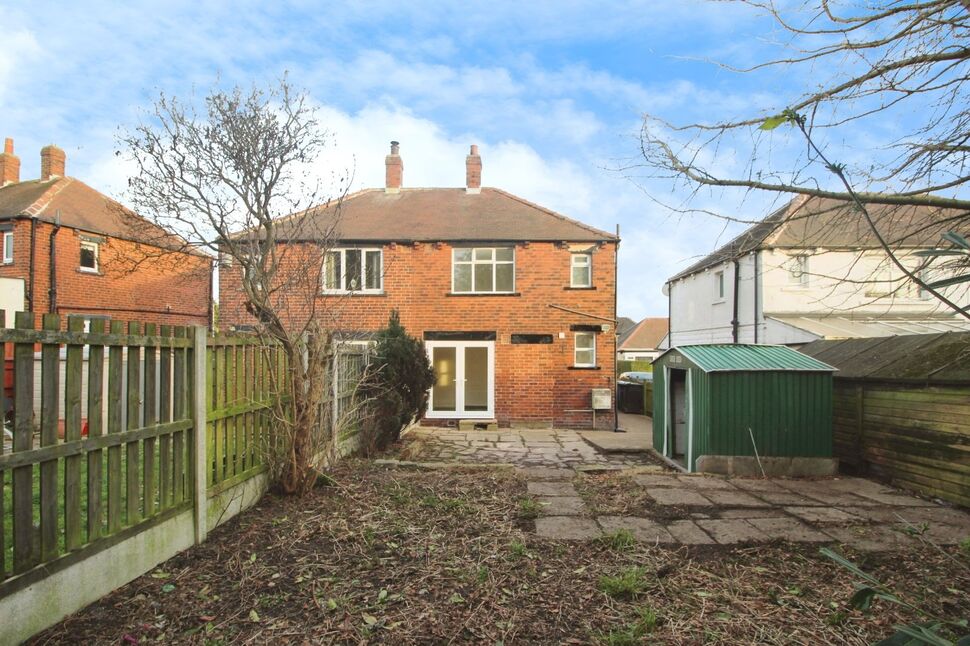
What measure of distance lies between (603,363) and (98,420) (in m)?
12.7

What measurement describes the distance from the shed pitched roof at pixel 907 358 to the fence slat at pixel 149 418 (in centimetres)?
696

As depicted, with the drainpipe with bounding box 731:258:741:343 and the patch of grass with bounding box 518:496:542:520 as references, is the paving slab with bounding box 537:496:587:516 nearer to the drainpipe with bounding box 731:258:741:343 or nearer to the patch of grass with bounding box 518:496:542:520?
the patch of grass with bounding box 518:496:542:520

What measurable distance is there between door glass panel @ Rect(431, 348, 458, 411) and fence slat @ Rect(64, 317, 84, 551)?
1191 centimetres

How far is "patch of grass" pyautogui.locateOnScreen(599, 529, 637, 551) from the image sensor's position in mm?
4453

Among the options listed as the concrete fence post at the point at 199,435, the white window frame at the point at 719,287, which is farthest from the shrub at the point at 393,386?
the white window frame at the point at 719,287

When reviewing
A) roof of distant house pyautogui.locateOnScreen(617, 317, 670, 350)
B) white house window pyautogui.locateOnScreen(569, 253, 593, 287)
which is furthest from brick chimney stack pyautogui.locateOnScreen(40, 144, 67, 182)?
roof of distant house pyautogui.locateOnScreen(617, 317, 670, 350)

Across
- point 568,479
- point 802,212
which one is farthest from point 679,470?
point 802,212

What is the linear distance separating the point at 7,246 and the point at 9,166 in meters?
5.72

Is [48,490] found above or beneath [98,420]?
beneath

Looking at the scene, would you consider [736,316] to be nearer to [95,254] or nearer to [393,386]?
[393,386]

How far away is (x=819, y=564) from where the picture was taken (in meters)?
4.12

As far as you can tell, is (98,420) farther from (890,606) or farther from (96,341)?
(890,606)

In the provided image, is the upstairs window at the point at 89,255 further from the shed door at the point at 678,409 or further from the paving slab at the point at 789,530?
the paving slab at the point at 789,530

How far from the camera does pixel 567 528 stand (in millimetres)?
4957
